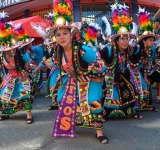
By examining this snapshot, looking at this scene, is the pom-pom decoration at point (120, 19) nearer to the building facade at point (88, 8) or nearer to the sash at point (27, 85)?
the sash at point (27, 85)

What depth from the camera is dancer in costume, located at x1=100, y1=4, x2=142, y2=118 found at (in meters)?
4.43

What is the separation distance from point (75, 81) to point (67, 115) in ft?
1.46

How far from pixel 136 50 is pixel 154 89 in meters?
3.24

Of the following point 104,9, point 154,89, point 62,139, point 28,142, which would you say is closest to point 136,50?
point 62,139

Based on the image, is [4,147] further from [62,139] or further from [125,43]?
[125,43]

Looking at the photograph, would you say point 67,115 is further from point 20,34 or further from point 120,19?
point 20,34

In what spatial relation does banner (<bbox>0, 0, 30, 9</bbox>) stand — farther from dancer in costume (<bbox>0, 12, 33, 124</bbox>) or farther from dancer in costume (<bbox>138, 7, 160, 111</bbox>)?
dancer in costume (<bbox>138, 7, 160, 111</bbox>)

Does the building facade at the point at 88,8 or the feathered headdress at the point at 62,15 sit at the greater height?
the building facade at the point at 88,8

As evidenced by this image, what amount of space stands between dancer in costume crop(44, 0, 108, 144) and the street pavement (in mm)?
143

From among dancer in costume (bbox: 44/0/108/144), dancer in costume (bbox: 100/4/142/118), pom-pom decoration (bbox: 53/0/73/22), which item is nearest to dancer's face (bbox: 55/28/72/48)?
dancer in costume (bbox: 44/0/108/144)

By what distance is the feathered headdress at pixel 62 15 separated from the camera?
11.7 feet

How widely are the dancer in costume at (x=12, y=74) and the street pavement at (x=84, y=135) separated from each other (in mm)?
288

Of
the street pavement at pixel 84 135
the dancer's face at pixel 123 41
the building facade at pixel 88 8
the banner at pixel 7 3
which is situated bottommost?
the street pavement at pixel 84 135

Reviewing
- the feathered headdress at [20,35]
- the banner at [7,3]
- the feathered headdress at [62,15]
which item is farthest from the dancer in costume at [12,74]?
the banner at [7,3]
